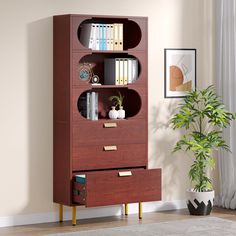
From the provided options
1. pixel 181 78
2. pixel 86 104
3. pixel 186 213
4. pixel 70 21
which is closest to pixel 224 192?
pixel 186 213

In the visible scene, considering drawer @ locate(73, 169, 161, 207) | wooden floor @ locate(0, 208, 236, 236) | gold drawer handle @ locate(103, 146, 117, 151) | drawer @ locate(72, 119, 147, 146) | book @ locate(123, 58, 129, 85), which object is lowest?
wooden floor @ locate(0, 208, 236, 236)

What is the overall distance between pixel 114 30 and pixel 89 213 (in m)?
1.69

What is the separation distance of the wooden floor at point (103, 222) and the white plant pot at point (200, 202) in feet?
0.29

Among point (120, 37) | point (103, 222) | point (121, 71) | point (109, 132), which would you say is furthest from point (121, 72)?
point (103, 222)

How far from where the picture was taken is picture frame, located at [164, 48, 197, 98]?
24.2ft

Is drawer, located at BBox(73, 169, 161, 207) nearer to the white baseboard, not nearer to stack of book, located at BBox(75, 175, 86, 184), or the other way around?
stack of book, located at BBox(75, 175, 86, 184)

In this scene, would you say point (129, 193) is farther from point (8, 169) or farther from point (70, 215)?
point (8, 169)

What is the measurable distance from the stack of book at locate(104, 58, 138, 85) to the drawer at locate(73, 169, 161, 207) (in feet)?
2.70

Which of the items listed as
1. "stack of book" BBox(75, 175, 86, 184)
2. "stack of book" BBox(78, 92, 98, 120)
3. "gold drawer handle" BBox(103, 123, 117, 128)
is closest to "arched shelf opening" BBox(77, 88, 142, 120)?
"stack of book" BBox(78, 92, 98, 120)

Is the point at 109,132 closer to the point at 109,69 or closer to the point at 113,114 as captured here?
the point at 113,114

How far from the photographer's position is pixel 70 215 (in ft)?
22.5

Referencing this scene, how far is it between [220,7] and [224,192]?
1.86m

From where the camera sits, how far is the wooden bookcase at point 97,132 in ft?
21.3

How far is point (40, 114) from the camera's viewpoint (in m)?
6.73
